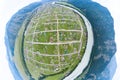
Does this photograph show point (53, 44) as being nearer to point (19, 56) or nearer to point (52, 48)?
point (52, 48)

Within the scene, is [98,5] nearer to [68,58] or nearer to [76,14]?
[76,14]

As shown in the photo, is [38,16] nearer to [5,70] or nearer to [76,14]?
[76,14]

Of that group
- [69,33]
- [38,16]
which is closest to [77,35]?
[69,33]

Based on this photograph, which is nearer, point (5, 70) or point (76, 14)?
point (76, 14)

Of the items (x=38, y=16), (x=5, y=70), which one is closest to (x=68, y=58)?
(x=38, y=16)

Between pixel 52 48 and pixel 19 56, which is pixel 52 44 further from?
→ pixel 19 56

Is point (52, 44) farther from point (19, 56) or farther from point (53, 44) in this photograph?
point (19, 56)

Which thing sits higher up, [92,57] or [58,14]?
[58,14]

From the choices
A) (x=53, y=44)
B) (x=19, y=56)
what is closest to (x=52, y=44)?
(x=53, y=44)
